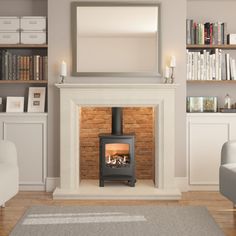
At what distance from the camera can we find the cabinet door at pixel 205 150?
17.7ft

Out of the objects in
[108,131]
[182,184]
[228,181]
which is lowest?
[182,184]

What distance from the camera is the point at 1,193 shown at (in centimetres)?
390

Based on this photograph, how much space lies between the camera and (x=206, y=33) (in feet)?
17.9

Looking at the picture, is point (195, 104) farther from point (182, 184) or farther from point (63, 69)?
point (63, 69)

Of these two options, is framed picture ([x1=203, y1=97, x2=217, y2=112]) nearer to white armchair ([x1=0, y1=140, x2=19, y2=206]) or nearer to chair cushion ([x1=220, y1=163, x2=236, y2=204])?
chair cushion ([x1=220, y1=163, x2=236, y2=204])

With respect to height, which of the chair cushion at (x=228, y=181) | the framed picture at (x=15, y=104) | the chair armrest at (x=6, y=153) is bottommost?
the chair cushion at (x=228, y=181)

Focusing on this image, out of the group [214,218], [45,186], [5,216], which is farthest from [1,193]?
[214,218]

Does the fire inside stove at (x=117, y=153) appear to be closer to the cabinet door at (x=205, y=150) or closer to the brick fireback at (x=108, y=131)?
the brick fireback at (x=108, y=131)

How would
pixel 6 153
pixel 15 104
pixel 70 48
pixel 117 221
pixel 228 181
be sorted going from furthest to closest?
pixel 15 104
pixel 70 48
pixel 6 153
pixel 228 181
pixel 117 221

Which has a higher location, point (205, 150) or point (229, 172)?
point (205, 150)

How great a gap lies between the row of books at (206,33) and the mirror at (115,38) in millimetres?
408

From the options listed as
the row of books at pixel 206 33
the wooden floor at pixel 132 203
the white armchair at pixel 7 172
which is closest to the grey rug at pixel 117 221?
the wooden floor at pixel 132 203

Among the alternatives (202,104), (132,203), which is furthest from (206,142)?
(132,203)

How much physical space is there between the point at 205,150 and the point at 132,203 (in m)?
1.15
